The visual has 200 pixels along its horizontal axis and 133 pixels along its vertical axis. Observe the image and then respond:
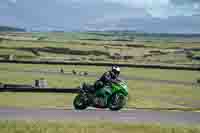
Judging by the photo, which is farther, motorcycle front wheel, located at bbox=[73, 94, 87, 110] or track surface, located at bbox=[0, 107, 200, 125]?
motorcycle front wheel, located at bbox=[73, 94, 87, 110]

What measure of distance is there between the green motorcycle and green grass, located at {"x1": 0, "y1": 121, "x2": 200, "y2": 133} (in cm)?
435

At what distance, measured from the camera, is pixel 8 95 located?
2673 cm

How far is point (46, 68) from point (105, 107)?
4459 cm

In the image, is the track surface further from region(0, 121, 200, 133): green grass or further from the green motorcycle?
region(0, 121, 200, 133): green grass

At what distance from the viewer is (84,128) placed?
1416 cm

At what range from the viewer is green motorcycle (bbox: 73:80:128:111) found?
64.1ft

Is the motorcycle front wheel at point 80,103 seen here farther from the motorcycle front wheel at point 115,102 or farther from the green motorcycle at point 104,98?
the motorcycle front wheel at point 115,102

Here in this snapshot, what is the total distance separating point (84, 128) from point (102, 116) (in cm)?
356

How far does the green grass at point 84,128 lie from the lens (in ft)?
45.3

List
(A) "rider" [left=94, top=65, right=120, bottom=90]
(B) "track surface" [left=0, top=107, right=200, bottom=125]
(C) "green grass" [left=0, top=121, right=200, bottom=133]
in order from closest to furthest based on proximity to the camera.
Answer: (C) "green grass" [left=0, top=121, right=200, bottom=133] → (B) "track surface" [left=0, top=107, right=200, bottom=125] → (A) "rider" [left=94, top=65, right=120, bottom=90]

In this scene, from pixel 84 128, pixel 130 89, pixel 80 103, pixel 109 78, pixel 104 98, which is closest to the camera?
pixel 84 128

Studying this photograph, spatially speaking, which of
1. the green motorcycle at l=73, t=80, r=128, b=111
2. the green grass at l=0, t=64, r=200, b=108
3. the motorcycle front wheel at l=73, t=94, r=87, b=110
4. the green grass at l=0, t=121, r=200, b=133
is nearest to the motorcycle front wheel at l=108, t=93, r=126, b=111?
the green motorcycle at l=73, t=80, r=128, b=111

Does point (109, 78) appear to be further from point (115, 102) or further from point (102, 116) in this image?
point (102, 116)

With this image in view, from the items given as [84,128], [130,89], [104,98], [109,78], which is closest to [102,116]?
[104,98]
